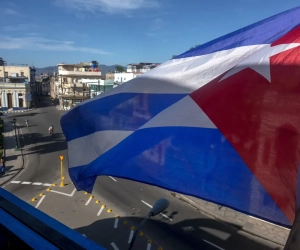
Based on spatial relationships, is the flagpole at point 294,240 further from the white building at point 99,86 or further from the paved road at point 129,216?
the white building at point 99,86

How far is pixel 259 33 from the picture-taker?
3.62m

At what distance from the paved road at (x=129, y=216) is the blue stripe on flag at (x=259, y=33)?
7.58m

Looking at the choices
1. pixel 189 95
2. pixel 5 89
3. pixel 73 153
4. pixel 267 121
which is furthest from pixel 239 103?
pixel 5 89

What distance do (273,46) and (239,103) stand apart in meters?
0.85

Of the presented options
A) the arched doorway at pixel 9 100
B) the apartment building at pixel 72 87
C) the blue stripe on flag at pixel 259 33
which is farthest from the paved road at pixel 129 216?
the arched doorway at pixel 9 100

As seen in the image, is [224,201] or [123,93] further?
[123,93]

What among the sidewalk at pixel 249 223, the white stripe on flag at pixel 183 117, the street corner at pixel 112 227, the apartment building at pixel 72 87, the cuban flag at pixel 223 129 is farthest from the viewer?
the apartment building at pixel 72 87

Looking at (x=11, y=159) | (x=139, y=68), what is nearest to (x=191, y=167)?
(x=11, y=159)

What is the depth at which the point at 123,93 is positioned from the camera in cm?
429

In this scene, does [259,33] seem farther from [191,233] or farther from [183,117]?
[191,233]

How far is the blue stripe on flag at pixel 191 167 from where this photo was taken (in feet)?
9.33

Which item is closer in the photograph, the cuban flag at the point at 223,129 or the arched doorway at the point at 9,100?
the cuban flag at the point at 223,129

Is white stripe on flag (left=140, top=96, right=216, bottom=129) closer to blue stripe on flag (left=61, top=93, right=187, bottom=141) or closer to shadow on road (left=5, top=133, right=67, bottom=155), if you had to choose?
blue stripe on flag (left=61, top=93, right=187, bottom=141)

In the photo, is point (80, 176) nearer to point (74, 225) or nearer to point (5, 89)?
point (74, 225)
